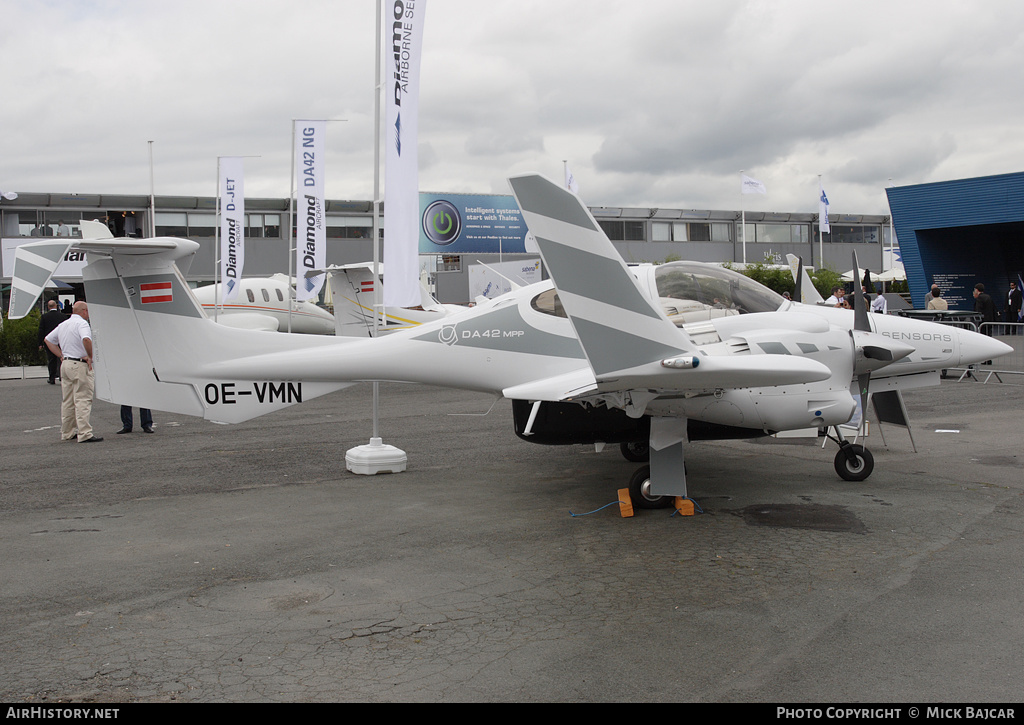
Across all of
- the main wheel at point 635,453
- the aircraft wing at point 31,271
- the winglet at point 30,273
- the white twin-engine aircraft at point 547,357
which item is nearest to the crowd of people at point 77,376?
the white twin-engine aircraft at point 547,357

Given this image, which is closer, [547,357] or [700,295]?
[700,295]

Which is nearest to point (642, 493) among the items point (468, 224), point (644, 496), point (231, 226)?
point (644, 496)

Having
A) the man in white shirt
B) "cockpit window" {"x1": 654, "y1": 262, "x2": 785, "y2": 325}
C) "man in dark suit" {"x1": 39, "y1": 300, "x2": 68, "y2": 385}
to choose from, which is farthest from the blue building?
the man in white shirt

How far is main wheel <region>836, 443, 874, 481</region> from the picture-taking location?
771 centimetres

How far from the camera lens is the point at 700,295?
7426mm

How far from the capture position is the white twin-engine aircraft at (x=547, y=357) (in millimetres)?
7000

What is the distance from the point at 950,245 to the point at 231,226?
2841 cm

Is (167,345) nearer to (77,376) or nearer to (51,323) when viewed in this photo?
(77,376)

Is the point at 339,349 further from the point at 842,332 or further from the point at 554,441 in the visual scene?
the point at 842,332

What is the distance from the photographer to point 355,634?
4363 millimetres

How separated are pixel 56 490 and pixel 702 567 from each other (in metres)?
6.86

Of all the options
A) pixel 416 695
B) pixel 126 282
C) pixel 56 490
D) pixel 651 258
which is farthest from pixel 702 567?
pixel 651 258

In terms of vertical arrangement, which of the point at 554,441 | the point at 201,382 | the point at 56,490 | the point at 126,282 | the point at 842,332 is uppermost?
the point at 126,282

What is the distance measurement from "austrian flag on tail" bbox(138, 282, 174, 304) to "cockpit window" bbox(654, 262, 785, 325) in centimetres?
492
